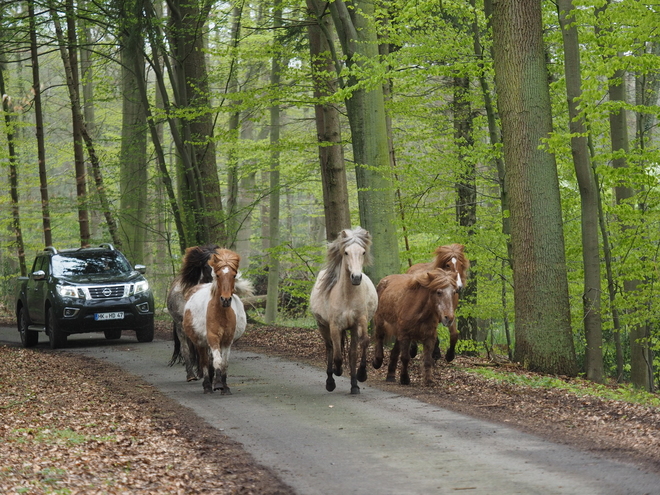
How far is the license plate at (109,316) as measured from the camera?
17.3 meters

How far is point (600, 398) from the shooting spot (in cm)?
994

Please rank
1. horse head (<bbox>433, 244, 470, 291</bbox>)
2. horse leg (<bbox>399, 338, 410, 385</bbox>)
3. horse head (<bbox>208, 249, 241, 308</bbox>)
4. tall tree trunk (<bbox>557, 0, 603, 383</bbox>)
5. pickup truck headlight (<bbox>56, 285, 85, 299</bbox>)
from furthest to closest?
pickup truck headlight (<bbox>56, 285, 85, 299</bbox>)
tall tree trunk (<bbox>557, 0, 603, 383</bbox>)
horse head (<bbox>433, 244, 470, 291</bbox>)
horse leg (<bbox>399, 338, 410, 385</bbox>)
horse head (<bbox>208, 249, 241, 308</bbox>)

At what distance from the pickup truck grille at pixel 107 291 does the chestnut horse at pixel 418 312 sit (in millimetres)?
7944

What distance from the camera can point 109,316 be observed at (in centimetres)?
1741

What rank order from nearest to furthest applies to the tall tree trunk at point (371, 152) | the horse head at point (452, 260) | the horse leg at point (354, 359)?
the horse leg at point (354, 359)
the horse head at point (452, 260)
the tall tree trunk at point (371, 152)

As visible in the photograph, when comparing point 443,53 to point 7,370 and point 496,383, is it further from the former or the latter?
point 7,370

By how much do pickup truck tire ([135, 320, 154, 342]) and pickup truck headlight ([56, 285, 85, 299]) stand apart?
5.33ft

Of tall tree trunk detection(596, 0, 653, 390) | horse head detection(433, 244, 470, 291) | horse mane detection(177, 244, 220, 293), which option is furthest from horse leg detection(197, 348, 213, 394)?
tall tree trunk detection(596, 0, 653, 390)

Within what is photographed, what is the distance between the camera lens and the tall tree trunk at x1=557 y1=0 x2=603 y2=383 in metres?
12.6

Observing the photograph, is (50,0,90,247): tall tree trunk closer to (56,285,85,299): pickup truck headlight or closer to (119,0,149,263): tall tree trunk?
(119,0,149,263): tall tree trunk

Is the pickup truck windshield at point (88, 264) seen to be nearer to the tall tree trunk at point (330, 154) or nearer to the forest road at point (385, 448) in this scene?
the tall tree trunk at point (330, 154)

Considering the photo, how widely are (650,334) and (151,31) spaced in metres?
14.0

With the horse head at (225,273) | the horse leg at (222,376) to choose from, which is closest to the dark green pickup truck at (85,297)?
the horse leg at (222,376)

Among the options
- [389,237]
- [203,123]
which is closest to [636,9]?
[389,237]
